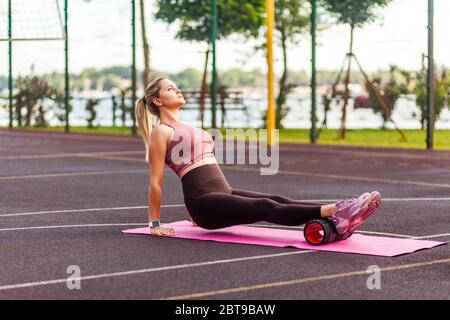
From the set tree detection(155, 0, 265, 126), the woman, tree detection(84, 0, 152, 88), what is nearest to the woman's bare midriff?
the woman

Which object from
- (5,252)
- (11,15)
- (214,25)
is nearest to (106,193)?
(5,252)

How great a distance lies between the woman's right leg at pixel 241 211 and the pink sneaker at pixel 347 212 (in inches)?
6.1

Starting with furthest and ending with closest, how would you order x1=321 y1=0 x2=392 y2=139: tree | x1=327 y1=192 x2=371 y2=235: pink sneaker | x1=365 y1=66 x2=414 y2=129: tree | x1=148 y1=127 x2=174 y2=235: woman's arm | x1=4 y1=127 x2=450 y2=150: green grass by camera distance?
1. x1=365 y1=66 x2=414 y2=129: tree
2. x1=321 y1=0 x2=392 y2=139: tree
3. x1=4 y1=127 x2=450 y2=150: green grass
4. x1=148 y1=127 x2=174 y2=235: woman's arm
5. x1=327 y1=192 x2=371 y2=235: pink sneaker

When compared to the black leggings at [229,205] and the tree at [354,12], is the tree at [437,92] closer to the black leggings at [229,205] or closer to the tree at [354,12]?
the tree at [354,12]

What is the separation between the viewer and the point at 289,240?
8.40 m

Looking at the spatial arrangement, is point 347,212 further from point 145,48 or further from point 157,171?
point 145,48

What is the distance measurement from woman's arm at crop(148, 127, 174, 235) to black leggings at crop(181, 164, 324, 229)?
215 millimetres

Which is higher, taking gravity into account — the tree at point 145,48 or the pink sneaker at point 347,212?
the tree at point 145,48

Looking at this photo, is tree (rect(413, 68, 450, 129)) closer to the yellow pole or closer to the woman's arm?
the yellow pole

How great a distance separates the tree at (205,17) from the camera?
29.4 metres

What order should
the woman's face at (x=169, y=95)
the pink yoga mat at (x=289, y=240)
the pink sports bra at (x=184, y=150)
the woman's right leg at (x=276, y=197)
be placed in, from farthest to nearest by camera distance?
1. the woman's face at (x=169, y=95)
2. the pink sports bra at (x=184, y=150)
3. the woman's right leg at (x=276, y=197)
4. the pink yoga mat at (x=289, y=240)

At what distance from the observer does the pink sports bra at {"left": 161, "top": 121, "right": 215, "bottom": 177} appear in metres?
8.73

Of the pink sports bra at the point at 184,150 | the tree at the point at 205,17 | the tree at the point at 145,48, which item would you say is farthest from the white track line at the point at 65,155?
the pink sports bra at the point at 184,150
